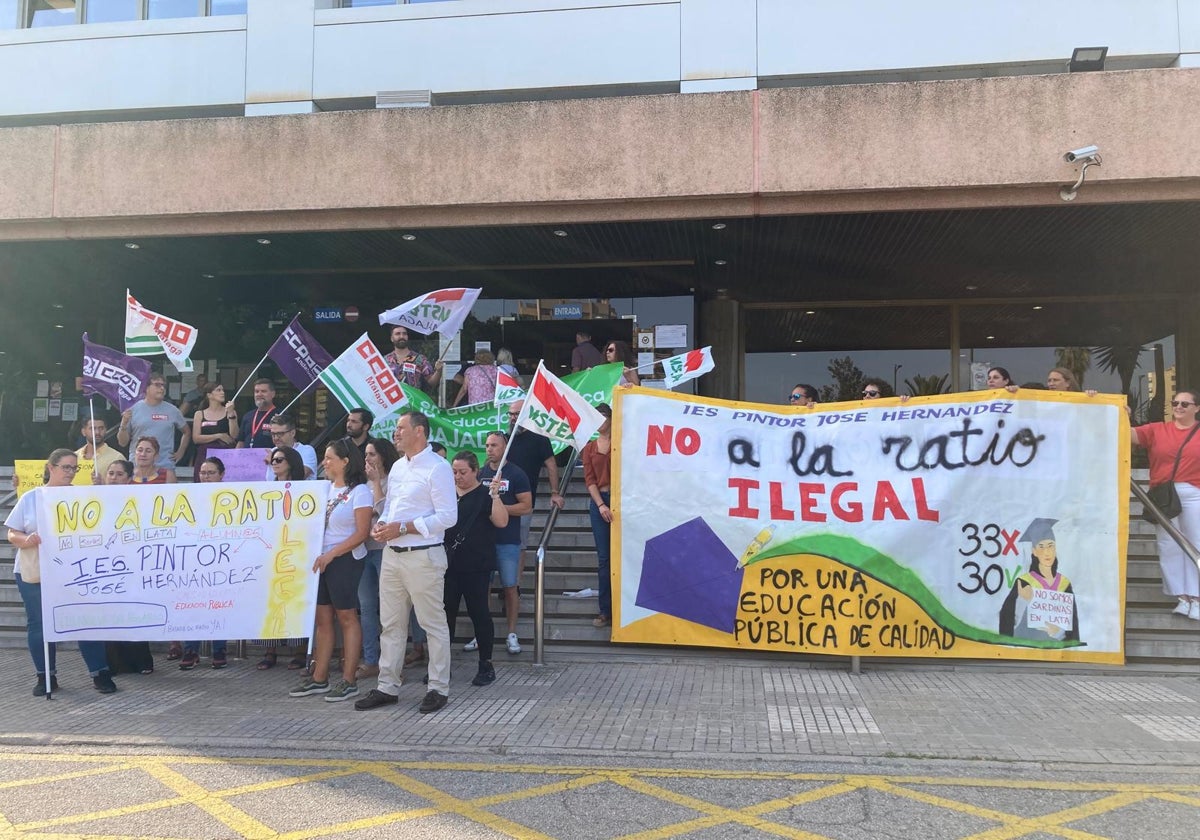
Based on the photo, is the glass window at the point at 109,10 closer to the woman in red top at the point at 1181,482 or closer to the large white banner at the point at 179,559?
the large white banner at the point at 179,559

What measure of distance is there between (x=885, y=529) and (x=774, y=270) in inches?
258

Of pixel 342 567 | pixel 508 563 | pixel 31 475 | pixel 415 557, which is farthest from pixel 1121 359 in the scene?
pixel 31 475

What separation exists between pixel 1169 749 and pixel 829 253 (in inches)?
313

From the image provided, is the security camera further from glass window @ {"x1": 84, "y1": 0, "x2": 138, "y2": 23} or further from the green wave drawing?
glass window @ {"x1": 84, "y1": 0, "x2": 138, "y2": 23}

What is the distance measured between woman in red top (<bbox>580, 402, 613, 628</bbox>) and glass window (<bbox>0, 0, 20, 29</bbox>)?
43.4 ft

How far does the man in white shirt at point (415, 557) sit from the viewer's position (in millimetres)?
5961

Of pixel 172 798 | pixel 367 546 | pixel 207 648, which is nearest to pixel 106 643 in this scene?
pixel 207 648

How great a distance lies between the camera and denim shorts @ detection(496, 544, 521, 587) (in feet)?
24.5

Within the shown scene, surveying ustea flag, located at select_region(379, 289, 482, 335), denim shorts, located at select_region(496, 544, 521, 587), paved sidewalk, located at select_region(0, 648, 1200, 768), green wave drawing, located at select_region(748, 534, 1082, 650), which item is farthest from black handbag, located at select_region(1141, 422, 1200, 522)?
ustea flag, located at select_region(379, 289, 482, 335)

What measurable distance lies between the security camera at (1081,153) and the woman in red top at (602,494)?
5650mm

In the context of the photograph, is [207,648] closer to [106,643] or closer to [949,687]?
[106,643]

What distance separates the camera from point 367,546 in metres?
6.83

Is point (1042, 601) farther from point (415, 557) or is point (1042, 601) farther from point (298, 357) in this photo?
point (298, 357)

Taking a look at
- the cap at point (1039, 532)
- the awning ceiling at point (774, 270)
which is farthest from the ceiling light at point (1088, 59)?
the cap at point (1039, 532)
